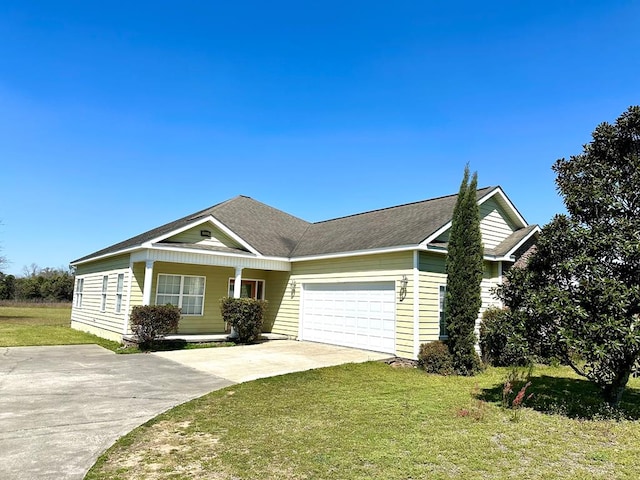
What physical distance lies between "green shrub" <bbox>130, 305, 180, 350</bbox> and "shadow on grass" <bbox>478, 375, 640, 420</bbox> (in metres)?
9.73

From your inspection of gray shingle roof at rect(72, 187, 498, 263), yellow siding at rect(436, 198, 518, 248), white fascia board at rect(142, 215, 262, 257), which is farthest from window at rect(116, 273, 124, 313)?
yellow siding at rect(436, 198, 518, 248)

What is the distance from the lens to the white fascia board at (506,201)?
559 inches

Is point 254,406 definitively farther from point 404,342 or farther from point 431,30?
Result: point 431,30

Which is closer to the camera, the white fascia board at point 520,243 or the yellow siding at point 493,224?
the white fascia board at point 520,243

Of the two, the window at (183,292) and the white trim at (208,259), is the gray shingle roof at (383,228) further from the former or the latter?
the window at (183,292)

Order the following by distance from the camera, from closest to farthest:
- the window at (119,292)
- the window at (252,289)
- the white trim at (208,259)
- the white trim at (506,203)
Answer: the white trim at (506,203), the white trim at (208,259), the window at (119,292), the window at (252,289)

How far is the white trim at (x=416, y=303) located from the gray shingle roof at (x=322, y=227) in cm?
57

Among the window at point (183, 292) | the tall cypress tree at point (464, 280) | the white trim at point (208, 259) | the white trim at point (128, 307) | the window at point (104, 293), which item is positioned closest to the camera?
the tall cypress tree at point (464, 280)

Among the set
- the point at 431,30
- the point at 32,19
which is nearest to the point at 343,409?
the point at 431,30

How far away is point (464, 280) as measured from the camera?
35.1 ft

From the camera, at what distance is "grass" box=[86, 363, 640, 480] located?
4.23 meters

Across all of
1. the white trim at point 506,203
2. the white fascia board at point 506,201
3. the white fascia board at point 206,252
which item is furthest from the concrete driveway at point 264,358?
the white fascia board at point 506,201

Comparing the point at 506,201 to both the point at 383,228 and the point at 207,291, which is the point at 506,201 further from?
the point at 207,291

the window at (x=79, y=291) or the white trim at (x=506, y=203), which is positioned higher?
the white trim at (x=506, y=203)
